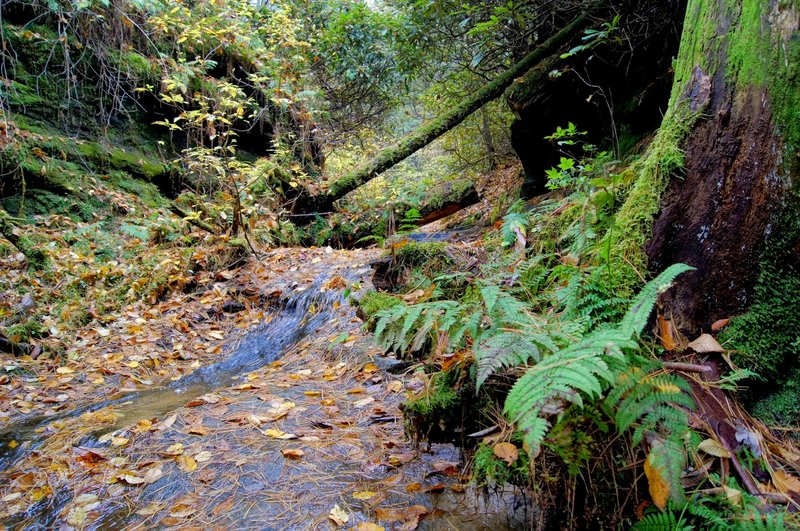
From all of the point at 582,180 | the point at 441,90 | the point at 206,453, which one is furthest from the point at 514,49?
the point at 206,453

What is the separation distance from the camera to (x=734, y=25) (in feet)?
6.37

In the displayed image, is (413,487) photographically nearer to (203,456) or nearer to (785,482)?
(203,456)

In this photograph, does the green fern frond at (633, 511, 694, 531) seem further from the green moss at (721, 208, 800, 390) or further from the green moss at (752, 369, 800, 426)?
the green moss at (721, 208, 800, 390)

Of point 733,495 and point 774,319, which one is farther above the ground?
point 774,319

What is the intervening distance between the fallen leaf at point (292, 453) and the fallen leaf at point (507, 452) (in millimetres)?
1243

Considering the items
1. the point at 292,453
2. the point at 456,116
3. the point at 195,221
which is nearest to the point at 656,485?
the point at 292,453

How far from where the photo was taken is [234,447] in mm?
2541

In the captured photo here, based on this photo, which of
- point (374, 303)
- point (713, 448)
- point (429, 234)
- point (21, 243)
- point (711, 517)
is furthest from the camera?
point (429, 234)

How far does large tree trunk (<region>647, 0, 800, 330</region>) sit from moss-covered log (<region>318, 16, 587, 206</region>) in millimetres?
4632

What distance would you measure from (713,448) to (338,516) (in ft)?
4.86

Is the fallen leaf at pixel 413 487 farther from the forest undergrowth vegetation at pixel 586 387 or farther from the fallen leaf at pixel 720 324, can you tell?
the fallen leaf at pixel 720 324

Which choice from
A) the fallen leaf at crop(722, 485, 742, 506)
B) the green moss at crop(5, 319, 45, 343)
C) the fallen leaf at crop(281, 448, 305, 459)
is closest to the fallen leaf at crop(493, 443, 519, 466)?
the fallen leaf at crop(722, 485, 742, 506)

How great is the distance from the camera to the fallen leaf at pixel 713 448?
4.75 ft

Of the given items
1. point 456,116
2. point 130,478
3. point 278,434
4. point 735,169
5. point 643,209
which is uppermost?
point 456,116
